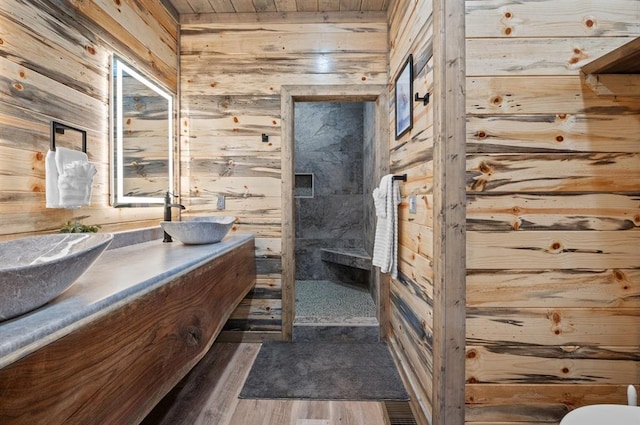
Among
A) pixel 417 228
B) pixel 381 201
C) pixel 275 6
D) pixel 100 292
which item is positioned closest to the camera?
pixel 100 292

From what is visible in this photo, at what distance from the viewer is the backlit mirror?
190cm

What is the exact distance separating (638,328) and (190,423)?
7.28ft

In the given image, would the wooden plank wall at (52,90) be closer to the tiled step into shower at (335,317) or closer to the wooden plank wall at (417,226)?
the tiled step into shower at (335,317)

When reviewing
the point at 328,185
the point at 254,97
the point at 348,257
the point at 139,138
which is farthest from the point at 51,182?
the point at 328,185

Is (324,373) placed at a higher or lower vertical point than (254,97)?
lower

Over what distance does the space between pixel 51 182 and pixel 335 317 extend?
217cm

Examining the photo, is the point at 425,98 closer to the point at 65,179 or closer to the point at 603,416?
the point at 603,416

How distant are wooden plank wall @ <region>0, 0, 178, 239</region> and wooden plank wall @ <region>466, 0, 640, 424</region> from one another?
1894 mm

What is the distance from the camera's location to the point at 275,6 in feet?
8.28

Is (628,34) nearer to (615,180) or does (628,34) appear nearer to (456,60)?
(615,180)

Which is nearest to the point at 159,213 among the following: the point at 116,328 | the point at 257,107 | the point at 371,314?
the point at 257,107

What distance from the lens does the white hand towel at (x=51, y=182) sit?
4.52 feet

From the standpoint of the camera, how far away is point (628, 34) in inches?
53.2

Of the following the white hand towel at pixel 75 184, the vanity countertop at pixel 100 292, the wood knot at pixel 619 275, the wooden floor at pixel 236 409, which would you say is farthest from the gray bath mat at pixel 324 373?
the white hand towel at pixel 75 184
